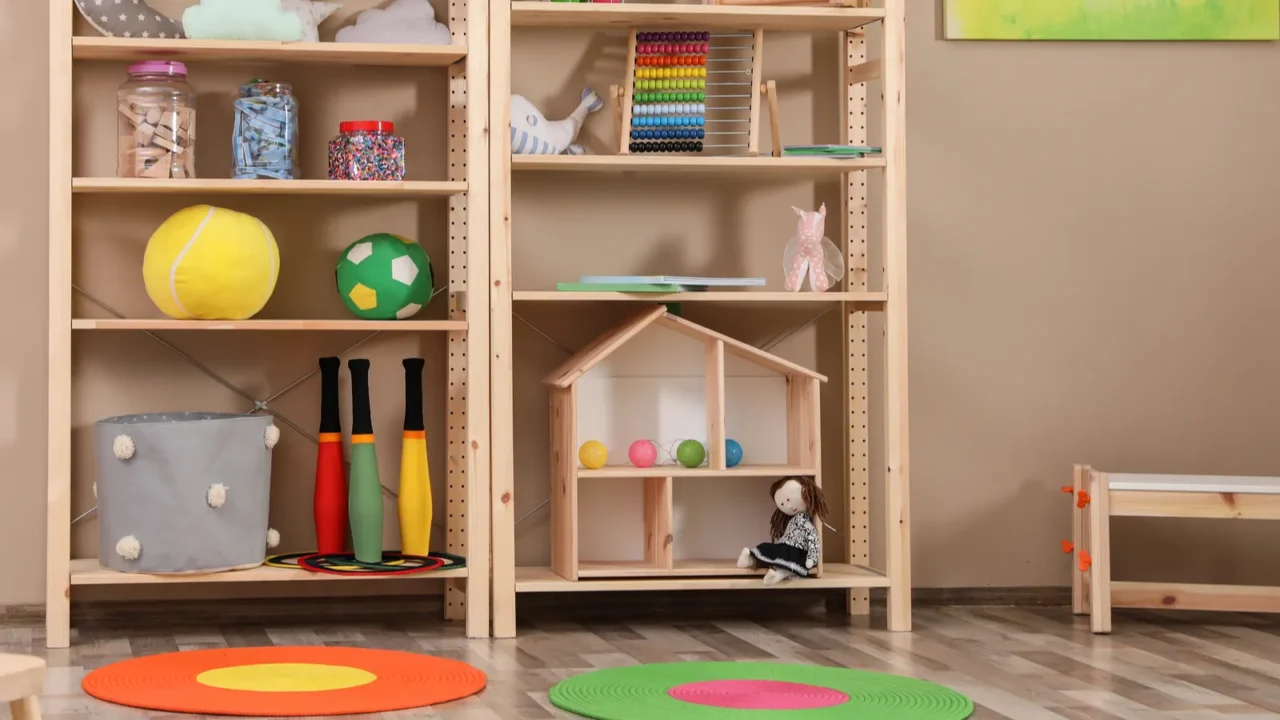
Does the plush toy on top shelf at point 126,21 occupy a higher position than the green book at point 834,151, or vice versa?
the plush toy on top shelf at point 126,21

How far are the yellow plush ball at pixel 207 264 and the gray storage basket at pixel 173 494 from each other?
0.22 m

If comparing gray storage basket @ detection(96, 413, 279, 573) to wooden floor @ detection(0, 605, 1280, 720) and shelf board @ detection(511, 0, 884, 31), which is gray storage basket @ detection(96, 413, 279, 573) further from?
shelf board @ detection(511, 0, 884, 31)

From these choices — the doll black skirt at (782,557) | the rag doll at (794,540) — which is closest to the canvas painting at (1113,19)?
the rag doll at (794,540)

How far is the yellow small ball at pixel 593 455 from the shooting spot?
2.92 meters

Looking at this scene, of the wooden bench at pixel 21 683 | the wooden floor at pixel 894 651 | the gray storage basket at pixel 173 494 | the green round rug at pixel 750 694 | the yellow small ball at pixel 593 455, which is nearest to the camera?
the wooden bench at pixel 21 683

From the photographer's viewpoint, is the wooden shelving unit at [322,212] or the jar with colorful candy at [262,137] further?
the jar with colorful candy at [262,137]

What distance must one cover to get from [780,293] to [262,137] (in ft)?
3.54

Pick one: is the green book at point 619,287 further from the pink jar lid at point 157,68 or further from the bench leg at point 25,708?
the bench leg at point 25,708

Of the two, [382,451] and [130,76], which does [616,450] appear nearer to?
[382,451]

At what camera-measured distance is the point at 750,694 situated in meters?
2.25

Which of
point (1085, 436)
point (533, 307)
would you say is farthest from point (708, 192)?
point (1085, 436)

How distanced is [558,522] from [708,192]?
0.82 metres

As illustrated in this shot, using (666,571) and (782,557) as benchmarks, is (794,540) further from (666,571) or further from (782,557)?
(666,571)

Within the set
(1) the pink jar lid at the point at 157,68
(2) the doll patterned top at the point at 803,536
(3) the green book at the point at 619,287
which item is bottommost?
(2) the doll patterned top at the point at 803,536
